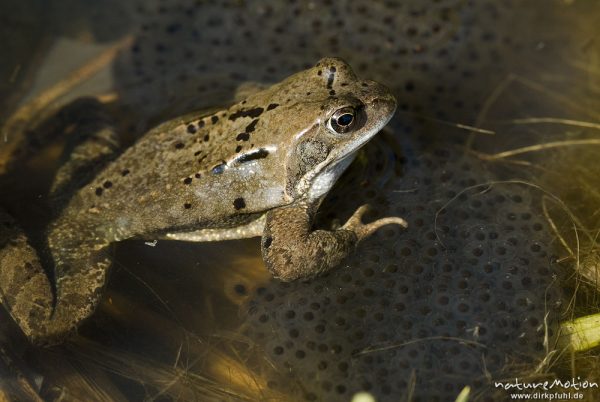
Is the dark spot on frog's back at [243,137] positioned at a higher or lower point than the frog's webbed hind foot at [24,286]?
higher

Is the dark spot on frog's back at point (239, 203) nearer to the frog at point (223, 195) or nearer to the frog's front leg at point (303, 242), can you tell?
the frog at point (223, 195)

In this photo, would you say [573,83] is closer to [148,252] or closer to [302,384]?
[302,384]

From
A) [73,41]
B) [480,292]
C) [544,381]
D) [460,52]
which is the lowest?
[544,381]

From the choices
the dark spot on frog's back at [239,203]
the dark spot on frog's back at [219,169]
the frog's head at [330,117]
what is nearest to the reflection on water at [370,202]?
the dark spot on frog's back at [239,203]

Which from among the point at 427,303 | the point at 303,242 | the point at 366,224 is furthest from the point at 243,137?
the point at 427,303

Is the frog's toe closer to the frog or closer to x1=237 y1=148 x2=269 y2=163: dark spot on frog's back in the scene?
the frog

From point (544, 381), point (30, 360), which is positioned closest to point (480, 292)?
point (544, 381)
